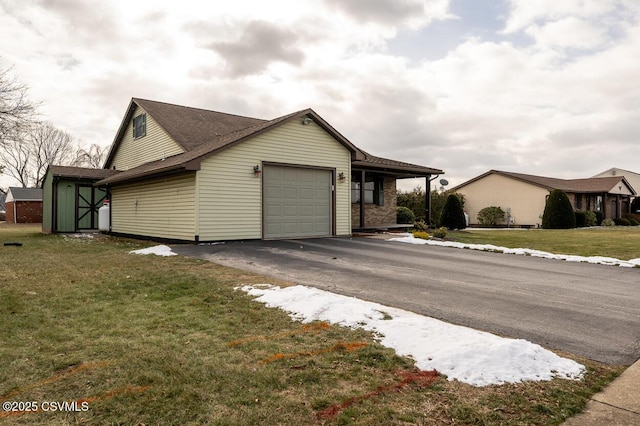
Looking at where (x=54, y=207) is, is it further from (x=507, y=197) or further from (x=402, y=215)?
(x=507, y=197)

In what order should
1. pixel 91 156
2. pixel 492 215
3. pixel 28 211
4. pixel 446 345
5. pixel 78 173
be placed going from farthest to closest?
1. pixel 91 156
2. pixel 28 211
3. pixel 492 215
4. pixel 78 173
5. pixel 446 345

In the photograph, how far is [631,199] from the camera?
140ft

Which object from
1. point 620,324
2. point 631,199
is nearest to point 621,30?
point 620,324

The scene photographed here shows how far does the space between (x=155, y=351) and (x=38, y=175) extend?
57.4 meters

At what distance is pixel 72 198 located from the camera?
1984 centimetres

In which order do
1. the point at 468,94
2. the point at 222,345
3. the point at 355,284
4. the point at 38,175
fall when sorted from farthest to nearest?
the point at 38,175 < the point at 468,94 < the point at 355,284 < the point at 222,345

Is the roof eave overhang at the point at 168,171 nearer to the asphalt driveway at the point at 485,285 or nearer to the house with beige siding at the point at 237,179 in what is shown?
the house with beige siding at the point at 237,179

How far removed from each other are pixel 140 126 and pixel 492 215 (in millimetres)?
25778

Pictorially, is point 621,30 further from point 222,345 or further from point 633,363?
point 222,345

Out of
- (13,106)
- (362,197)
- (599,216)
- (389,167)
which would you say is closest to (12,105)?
(13,106)

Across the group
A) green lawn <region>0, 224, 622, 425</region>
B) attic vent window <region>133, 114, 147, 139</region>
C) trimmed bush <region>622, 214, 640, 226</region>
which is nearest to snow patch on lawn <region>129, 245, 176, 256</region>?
green lawn <region>0, 224, 622, 425</region>

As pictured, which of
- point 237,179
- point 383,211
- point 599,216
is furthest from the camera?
point 599,216

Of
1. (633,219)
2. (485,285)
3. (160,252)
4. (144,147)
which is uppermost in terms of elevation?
(144,147)

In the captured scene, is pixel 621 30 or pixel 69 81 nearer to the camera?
pixel 621 30
